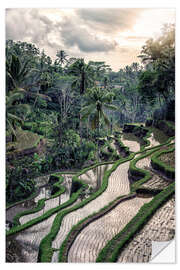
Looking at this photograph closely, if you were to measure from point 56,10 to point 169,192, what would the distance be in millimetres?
5960

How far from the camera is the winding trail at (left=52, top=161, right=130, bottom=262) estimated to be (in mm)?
6234

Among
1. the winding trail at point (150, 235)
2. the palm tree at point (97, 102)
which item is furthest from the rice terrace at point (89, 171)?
the palm tree at point (97, 102)

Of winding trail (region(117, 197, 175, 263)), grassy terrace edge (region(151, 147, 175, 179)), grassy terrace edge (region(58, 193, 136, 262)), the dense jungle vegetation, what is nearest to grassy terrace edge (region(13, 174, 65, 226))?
the dense jungle vegetation

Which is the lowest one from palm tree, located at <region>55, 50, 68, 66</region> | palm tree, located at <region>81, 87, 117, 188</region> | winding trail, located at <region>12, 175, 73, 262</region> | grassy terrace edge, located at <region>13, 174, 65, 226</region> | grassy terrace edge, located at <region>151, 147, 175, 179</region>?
winding trail, located at <region>12, 175, 73, 262</region>

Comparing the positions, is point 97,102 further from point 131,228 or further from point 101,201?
point 131,228

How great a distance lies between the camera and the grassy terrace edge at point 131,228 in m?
5.32

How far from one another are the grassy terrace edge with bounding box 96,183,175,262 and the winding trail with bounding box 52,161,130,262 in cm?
125

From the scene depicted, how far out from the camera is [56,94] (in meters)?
12.2

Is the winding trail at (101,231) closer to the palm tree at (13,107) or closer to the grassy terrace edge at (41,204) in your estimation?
the grassy terrace edge at (41,204)

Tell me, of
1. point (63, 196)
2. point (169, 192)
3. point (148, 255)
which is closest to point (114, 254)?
point (148, 255)

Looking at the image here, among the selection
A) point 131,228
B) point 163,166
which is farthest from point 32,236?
point 163,166

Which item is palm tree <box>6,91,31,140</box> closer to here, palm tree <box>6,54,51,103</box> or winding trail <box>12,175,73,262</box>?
palm tree <box>6,54,51,103</box>
